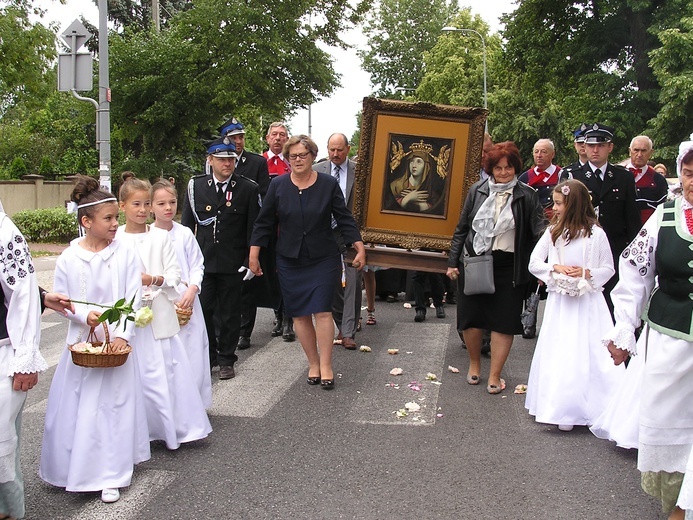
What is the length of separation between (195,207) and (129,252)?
2930 mm

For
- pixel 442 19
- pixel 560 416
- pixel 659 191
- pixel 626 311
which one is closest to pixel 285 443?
pixel 560 416

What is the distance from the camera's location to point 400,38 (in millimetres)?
74688

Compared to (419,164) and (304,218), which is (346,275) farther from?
(304,218)

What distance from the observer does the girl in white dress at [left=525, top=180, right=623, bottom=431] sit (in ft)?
20.5

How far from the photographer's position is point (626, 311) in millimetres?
4586

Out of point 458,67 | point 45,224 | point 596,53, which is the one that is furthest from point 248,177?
point 458,67

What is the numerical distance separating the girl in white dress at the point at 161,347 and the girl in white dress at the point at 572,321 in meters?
2.50

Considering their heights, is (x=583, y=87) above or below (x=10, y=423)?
above

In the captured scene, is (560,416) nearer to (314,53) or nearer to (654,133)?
(654,133)

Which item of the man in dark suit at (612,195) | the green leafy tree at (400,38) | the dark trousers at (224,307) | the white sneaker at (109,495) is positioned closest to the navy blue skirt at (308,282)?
the dark trousers at (224,307)

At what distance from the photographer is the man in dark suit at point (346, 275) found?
938cm

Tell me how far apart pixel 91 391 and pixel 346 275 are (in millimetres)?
4865

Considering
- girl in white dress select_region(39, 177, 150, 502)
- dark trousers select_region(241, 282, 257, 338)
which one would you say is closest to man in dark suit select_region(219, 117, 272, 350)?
dark trousers select_region(241, 282, 257, 338)

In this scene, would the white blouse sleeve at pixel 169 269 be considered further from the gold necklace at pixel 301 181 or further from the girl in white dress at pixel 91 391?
the gold necklace at pixel 301 181
